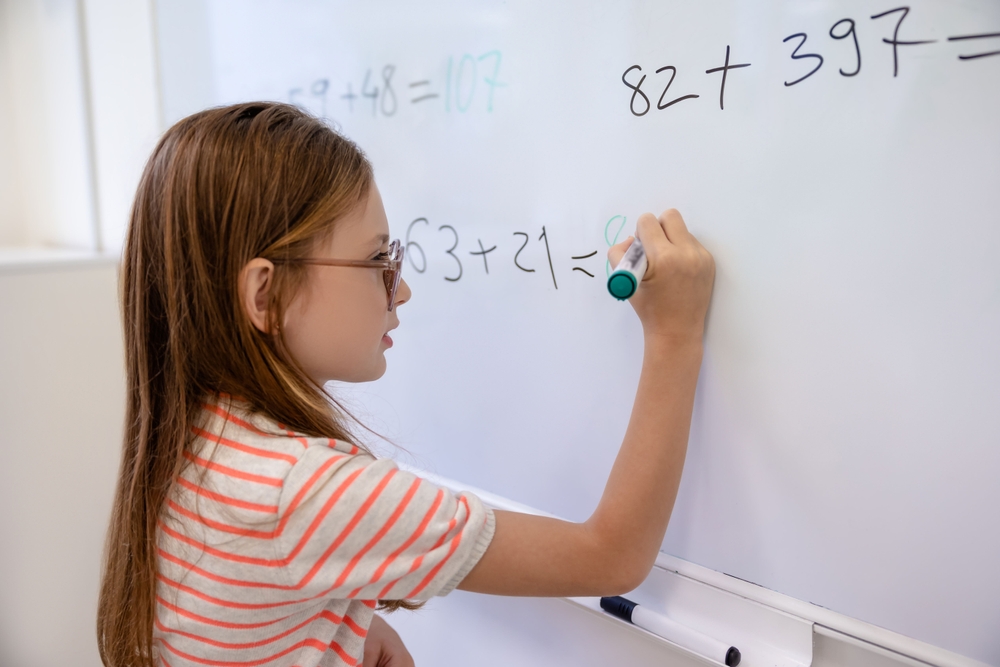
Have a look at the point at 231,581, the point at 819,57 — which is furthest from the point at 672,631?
the point at 819,57

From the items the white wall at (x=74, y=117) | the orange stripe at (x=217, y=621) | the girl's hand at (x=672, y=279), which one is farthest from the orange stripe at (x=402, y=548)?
the white wall at (x=74, y=117)

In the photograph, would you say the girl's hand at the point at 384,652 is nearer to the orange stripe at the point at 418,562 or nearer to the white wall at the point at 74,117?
the orange stripe at the point at 418,562

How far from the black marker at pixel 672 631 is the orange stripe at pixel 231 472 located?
328 millimetres

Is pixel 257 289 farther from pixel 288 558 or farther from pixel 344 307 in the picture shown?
pixel 288 558

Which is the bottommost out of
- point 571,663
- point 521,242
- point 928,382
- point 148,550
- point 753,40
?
point 571,663

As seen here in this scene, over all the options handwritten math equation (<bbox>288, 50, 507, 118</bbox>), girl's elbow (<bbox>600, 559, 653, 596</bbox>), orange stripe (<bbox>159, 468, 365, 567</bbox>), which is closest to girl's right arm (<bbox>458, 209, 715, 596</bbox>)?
girl's elbow (<bbox>600, 559, 653, 596</bbox>)

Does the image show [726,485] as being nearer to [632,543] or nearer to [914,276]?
[632,543]

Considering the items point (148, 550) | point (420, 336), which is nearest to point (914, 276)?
point (420, 336)

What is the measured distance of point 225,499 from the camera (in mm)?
492

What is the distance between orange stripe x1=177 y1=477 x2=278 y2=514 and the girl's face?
121mm

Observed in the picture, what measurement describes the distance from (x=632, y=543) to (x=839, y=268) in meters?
0.25

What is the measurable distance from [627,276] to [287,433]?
28 cm

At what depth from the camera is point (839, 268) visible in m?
0.48

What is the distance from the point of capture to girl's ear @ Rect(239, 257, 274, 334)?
0.51 metres
